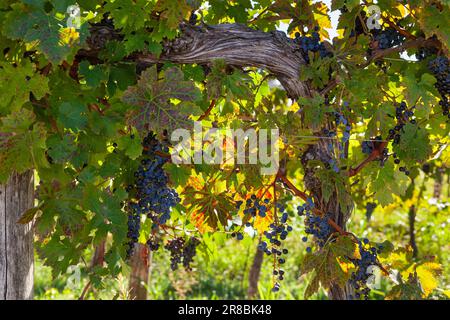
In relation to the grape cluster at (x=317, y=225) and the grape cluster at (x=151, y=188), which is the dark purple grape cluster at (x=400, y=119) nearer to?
the grape cluster at (x=317, y=225)

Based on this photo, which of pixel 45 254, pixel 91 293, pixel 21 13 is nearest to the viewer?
pixel 21 13

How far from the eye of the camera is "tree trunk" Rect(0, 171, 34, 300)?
10.1 feet

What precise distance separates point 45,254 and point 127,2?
41.3 inches

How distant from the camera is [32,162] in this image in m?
2.60

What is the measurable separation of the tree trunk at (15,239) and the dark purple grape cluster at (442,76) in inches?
71.5

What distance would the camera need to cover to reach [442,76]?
119 inches

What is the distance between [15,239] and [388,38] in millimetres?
1871

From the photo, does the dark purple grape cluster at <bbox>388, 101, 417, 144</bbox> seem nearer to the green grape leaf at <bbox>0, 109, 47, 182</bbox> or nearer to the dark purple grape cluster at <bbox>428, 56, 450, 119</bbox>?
the dark purple grape cluster at <bbox>428, 56, 450, 119</bbox>

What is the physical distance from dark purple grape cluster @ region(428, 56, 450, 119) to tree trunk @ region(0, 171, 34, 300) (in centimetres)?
182

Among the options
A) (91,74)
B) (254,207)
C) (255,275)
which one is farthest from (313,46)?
(255,275)

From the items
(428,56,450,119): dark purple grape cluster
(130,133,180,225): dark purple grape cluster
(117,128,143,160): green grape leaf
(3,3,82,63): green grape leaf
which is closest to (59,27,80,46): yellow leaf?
(3,3,82,63): green grape leaf

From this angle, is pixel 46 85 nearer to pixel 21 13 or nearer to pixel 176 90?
pixel 21 13

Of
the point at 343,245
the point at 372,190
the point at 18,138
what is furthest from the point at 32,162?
the point at 372,190

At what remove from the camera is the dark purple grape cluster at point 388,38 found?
3.15 m
